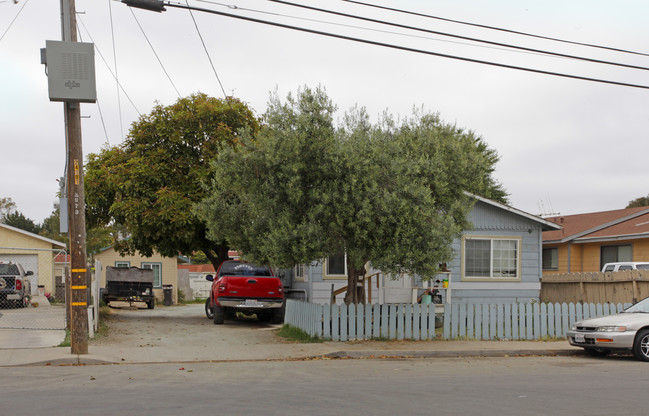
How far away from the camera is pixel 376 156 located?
14.2 m

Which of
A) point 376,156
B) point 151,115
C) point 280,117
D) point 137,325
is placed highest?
point 151,115

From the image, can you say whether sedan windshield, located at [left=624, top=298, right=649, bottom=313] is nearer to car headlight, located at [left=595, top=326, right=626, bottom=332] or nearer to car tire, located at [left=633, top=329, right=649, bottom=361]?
car tire, located at [left=633, top=329, right=649, bottom=361]

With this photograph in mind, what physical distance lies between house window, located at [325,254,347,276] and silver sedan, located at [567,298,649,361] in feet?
29.0

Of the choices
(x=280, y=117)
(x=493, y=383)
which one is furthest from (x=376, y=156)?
(x=493, y=383)

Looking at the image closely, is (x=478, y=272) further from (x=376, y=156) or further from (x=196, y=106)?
(x=196, y=106)

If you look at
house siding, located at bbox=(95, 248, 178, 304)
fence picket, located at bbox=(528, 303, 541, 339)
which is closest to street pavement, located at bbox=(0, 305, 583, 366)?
fence picket, located at bbox=(528, 303, 541, 339)

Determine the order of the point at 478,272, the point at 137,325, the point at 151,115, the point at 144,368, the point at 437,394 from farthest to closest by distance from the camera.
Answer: the point at 151,115, the point at 478,272, the point at 137,325, the point at 144,368, the point at 437,394

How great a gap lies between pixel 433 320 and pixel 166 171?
38.0 ft

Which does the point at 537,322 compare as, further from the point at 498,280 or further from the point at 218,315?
the point at 218,315

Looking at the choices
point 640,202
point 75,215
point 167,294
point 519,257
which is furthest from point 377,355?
point 640,202

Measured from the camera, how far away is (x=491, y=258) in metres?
22.2

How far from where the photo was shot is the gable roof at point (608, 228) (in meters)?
25.6

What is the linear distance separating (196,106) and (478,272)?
11337mm

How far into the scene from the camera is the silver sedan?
1293 cm
